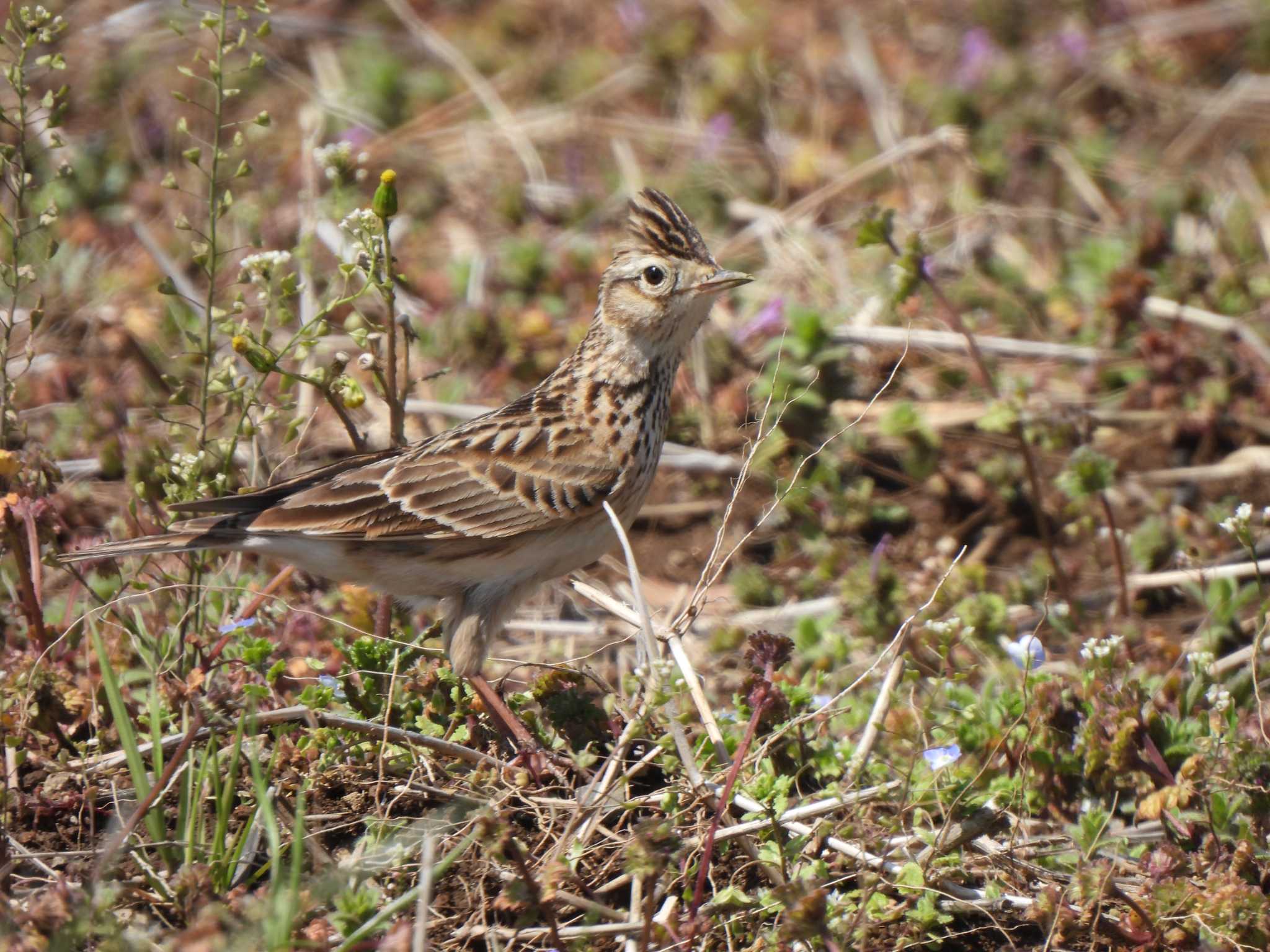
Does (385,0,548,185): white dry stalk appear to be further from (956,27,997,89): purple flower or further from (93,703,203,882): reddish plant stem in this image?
(93,703,203,882): reddish plant stem

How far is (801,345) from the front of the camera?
6891mm

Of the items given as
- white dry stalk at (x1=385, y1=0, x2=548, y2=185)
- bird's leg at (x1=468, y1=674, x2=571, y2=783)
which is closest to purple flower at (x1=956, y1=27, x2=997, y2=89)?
white dry stalk at (x1=385, y1=0, x2=548, y2=185)

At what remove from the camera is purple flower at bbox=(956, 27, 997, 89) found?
9484 millimetres

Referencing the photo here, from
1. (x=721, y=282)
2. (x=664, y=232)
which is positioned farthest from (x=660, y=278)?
(x=721, y=282)

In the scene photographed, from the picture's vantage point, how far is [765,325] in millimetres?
7469

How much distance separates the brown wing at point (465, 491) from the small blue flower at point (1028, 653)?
1.48 m

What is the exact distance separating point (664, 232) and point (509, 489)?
1101 mm

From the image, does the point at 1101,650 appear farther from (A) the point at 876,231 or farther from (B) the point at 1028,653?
(A) the point at 876,231

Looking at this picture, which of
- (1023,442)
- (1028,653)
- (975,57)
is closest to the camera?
(1028,653)

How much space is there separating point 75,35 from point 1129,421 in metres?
7.01

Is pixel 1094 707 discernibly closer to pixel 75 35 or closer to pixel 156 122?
pixel 156 122

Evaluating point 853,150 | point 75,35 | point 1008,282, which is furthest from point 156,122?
point 1008,282

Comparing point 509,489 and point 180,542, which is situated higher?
point 180,542

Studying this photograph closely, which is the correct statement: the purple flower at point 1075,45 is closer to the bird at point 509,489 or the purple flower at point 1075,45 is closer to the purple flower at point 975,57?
the purple flower at point 975,57
